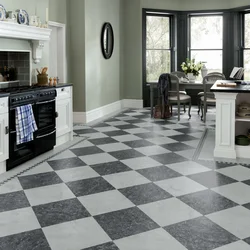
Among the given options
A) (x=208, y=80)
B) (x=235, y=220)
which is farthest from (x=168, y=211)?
(x=208, y=80)

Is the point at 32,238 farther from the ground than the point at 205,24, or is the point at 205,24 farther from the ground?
the point at 205,24

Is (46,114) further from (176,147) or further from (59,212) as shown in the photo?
(59,212)

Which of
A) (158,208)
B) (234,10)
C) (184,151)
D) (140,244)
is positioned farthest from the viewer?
(234,10)

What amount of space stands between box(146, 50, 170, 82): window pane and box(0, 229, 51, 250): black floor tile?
23.3ft

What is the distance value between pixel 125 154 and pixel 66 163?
0.83 metres

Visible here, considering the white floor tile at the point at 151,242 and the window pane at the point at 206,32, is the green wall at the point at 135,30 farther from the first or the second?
the white floor tile at the point at 151,242

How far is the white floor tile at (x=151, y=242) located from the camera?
2361mm

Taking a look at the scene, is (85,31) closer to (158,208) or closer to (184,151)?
(184,151)

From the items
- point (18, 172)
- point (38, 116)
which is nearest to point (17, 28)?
point (38, 116)

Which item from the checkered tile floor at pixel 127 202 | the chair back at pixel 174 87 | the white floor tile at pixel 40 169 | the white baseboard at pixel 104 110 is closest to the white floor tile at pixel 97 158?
the checkered tile floor at pixel 127 202

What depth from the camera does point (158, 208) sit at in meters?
3.01

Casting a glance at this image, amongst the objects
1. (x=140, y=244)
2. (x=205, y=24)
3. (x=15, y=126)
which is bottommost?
(x=140, y=244)

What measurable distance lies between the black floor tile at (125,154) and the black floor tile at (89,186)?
2.92 ft

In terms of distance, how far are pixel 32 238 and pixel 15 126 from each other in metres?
1.86
